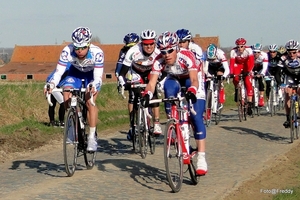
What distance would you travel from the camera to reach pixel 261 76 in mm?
20062

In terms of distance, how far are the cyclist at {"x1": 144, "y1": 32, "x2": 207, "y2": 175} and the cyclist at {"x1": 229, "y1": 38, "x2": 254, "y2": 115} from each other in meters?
9.60

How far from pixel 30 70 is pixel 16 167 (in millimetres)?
64118

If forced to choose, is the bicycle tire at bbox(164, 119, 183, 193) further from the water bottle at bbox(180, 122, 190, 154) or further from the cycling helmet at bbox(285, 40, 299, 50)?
the cycling helmet at bbox(285, 40, 299, 50)

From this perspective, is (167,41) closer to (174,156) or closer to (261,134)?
(174,156)

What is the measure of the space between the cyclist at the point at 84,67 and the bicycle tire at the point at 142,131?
5.31ft

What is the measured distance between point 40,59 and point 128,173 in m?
69.6

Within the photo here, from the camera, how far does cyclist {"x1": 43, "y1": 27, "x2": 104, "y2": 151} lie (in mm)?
9609

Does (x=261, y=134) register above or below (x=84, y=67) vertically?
below

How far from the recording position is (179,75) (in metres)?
9.26

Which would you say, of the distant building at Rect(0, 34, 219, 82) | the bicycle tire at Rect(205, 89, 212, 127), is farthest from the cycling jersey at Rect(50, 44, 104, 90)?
the distant building at Rect(0, 34, 219, 82)

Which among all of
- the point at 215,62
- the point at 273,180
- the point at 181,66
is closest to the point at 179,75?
the point at 181,66

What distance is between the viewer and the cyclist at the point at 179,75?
28.8 feet

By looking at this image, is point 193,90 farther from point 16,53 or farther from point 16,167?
point 16,53

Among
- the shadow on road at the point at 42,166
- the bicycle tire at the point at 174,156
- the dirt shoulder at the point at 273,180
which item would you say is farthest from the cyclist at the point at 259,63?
the bicycle tire at the point at 174,156
